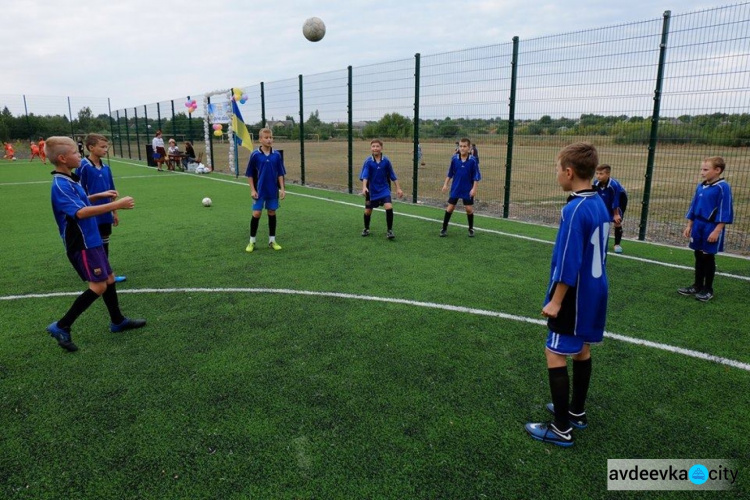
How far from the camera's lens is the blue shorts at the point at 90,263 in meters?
3.98

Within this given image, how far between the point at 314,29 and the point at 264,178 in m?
7.65

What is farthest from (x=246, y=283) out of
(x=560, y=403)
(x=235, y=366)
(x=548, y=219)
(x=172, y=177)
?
(x=172, y=177)

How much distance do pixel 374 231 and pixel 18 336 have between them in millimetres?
5617

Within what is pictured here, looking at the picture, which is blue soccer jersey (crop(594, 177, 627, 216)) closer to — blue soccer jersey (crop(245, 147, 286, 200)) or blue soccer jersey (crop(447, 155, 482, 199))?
Answer: blue soccer jersey (crop(447, 155, 482, 199))

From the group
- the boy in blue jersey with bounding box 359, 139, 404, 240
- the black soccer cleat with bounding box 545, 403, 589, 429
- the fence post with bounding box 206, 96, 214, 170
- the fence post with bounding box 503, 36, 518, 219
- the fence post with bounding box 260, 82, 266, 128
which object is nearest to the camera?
the black soccer cleat with bounding box 545, 403, 589, 429

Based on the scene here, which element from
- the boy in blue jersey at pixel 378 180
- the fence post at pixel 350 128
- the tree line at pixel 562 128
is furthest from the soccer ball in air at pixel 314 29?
the boy in blue jersey at pixel 378 180

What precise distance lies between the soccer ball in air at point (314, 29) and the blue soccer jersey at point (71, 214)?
1072 cm

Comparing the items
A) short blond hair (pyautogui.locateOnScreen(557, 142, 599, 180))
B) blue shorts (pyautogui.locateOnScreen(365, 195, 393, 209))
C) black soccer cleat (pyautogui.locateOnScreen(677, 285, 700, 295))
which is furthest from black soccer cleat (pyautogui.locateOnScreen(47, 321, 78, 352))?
black soccer cleat (pyautogui.locateOnScreen(677, 285, 700, 295))

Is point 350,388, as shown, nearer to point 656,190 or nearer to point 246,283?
point 246,283

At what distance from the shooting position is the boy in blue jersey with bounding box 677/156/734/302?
5074mm

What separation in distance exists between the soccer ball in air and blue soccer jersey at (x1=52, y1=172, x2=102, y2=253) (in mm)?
10717

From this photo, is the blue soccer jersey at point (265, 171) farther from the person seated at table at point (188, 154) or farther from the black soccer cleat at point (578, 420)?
the person seated at table at point (188, 154)

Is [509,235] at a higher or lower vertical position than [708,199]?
lower

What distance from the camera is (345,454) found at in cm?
269
